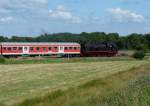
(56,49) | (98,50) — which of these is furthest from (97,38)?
(56,49)

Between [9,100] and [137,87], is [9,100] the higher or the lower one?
the lower one

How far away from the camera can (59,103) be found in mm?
12828

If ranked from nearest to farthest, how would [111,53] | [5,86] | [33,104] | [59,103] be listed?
[59,103], [33,104], [5,86], [111,53]

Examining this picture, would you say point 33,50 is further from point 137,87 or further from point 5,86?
point 137,87

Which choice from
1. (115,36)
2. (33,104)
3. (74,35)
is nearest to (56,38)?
(74,35)

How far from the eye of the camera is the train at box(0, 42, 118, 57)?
61.4 m

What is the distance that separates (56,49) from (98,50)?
7745 millimetres

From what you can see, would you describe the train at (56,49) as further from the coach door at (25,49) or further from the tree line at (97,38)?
the tree line at (97,38)

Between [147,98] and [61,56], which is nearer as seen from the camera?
[147,98]

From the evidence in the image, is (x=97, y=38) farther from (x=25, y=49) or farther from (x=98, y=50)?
(x=25, y=49)

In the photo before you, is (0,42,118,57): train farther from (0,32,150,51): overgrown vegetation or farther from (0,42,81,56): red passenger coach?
(0,32,150,51): overgrown vegetation

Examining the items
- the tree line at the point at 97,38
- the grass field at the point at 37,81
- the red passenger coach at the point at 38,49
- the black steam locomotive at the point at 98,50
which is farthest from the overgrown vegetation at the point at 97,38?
the grass field at the point at 37,81

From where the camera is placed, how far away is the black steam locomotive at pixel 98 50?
69938 millimetres

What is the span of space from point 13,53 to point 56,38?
163 feet
